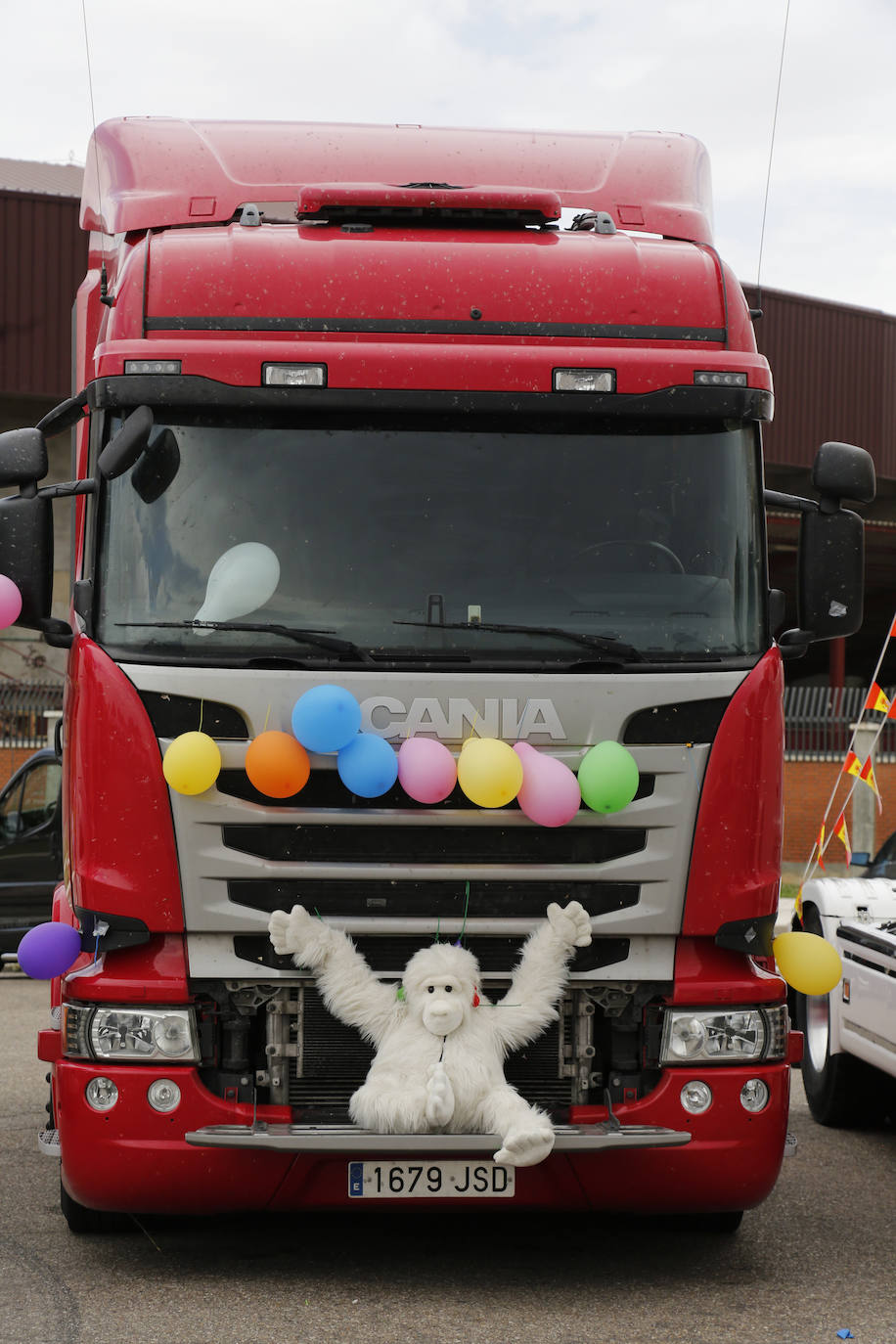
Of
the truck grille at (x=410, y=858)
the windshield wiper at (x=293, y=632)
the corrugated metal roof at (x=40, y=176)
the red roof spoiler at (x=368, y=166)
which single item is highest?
the corrugated metal roof at (x=40, y=176)

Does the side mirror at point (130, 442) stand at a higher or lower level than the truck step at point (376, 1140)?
higher

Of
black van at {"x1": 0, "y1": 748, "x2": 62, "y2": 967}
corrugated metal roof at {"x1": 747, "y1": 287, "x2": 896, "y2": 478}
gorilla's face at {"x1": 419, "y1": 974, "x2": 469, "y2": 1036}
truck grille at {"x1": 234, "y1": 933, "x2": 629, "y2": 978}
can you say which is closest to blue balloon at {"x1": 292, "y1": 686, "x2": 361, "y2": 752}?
truck grille at {"x1": 234, "y1": 933, "x2": 629, "y2": 978}

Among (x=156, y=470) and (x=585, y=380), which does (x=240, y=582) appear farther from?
(x=585, y=380)

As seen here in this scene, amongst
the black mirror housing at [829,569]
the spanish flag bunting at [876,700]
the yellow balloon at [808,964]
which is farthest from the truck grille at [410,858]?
the spanish flag bunting at [876,700]

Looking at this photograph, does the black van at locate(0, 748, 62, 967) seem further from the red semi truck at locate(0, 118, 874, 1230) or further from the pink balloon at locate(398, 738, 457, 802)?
the pink balloon at locate(398, 738, 457, 802)

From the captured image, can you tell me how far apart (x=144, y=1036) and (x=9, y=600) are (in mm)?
1517

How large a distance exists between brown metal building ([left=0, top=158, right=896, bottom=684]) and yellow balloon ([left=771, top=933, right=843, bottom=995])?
1943 centimetres

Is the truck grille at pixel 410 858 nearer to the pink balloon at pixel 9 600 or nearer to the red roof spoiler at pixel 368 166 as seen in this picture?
the pink balloon at pixel 9 600

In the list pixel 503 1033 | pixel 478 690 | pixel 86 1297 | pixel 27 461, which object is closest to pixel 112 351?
pixel 27 461

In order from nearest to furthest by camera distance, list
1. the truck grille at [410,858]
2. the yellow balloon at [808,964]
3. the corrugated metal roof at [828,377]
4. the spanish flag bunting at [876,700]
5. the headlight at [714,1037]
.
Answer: the truck grille at [410,858]
the headlight at [714,1037]
the yellow balloon at [808,964]
the spanish flag bunting at [876,700]
the corrugated metal roof at [828,377]

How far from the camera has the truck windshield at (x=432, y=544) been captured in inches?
216

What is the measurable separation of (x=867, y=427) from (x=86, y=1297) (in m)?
27.2

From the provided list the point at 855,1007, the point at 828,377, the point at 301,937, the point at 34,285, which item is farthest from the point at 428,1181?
the point at 828,377

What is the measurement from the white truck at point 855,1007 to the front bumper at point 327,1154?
2.17 m
